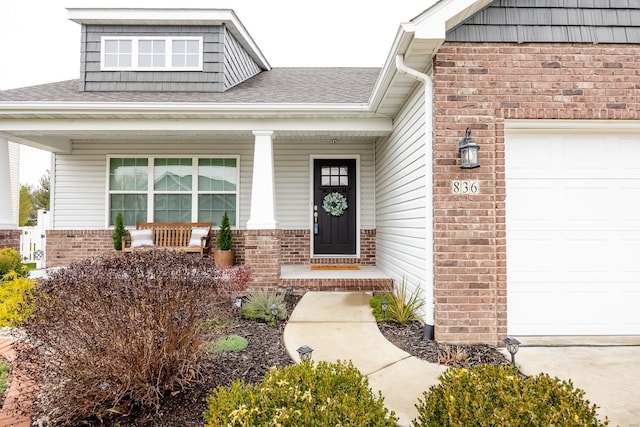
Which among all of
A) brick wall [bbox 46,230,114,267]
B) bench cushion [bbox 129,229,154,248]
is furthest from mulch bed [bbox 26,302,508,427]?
brick wall [bbox 46,230,114,267]

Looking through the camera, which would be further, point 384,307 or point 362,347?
point 384,307

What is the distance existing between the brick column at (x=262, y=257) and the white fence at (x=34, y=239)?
555cm

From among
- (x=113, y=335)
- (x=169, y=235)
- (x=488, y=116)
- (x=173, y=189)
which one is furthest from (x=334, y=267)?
(x=113, y=335)

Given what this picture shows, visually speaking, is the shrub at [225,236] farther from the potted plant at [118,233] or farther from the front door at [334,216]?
the potted plant at [118,233]

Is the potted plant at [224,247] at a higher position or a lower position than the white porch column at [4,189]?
lower

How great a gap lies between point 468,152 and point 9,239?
8.01 m

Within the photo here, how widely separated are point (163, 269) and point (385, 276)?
4.22 m

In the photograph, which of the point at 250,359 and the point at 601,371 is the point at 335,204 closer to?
the point at 250,359

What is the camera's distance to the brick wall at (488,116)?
12.2 feet

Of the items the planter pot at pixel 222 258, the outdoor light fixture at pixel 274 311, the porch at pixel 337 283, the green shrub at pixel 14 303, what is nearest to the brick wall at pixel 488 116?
the outdoor light fixture at pixel 274 311

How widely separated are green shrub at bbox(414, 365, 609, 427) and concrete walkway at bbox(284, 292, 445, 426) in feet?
1.78

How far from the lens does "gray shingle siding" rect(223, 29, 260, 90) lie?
25.8 feet

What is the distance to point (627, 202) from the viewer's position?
13.2ft

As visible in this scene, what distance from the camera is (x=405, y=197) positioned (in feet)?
16.6
